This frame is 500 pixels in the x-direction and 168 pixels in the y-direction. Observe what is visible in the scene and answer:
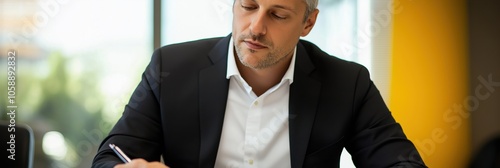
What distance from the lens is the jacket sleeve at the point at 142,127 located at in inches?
56.5

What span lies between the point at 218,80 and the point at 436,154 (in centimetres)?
263

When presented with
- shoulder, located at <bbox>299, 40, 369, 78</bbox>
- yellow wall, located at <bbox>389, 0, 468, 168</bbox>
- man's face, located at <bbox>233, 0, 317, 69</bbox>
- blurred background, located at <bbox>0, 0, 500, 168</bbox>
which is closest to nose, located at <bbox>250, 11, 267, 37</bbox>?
man's face, located at <bbox>233, 0, 317, 69</bbox>

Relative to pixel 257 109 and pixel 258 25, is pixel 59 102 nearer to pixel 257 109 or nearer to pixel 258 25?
pixel 257 109

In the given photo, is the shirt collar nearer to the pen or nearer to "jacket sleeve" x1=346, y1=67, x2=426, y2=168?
"jacket sleeve" x1=346, y1=67, x2=426, y2=168

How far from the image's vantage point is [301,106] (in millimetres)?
1566

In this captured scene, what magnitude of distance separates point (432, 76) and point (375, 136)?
7.78 ft

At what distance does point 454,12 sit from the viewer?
372 centimetres

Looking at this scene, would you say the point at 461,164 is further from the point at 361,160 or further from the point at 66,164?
the point at 66,164

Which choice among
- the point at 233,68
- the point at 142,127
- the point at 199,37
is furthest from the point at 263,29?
the point at 199,37

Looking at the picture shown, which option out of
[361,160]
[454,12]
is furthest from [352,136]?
[454,12]

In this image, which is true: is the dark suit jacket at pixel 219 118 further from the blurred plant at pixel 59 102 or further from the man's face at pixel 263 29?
the blurred plant at pixel 59 102

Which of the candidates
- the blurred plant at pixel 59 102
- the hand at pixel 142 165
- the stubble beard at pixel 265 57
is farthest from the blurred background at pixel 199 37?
the hand at pixel 142 165

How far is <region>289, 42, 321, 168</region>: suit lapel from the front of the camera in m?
1.52

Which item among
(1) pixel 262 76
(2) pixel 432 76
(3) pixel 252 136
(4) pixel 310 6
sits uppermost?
(4) pixel 310 6
